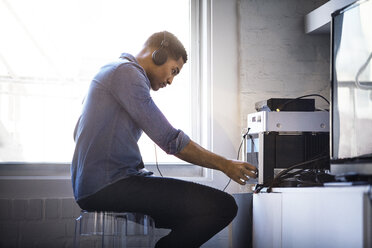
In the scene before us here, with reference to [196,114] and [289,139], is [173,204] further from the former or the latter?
[196,114]

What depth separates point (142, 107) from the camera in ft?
6.03

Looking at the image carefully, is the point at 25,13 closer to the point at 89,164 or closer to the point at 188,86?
the point at 188,86

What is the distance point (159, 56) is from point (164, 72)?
9 cm

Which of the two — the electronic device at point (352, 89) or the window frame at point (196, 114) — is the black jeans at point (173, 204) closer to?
the electronic device at point (352, 89)

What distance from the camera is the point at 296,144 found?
Answer: 2.19m

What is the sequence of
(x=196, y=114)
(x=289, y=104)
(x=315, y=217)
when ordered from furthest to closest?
(x=196, y=114), (x=289, y=104), (x=315, y=217)

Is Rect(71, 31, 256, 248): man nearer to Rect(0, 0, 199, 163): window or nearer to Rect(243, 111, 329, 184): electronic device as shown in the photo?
Rect(243, 111, 329, 184): electronic device

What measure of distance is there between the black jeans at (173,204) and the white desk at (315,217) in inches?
8.9

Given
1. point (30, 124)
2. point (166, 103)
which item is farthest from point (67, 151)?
point (166, 103)

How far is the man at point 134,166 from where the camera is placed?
1.82 metres

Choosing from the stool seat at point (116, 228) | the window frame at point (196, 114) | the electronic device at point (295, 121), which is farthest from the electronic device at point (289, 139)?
the window frame at point (196, 114)

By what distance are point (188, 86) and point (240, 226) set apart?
38.9 inches

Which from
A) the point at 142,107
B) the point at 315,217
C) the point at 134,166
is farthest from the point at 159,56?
the point at 315,217

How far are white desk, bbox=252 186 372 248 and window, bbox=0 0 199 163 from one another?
3.30 ft
